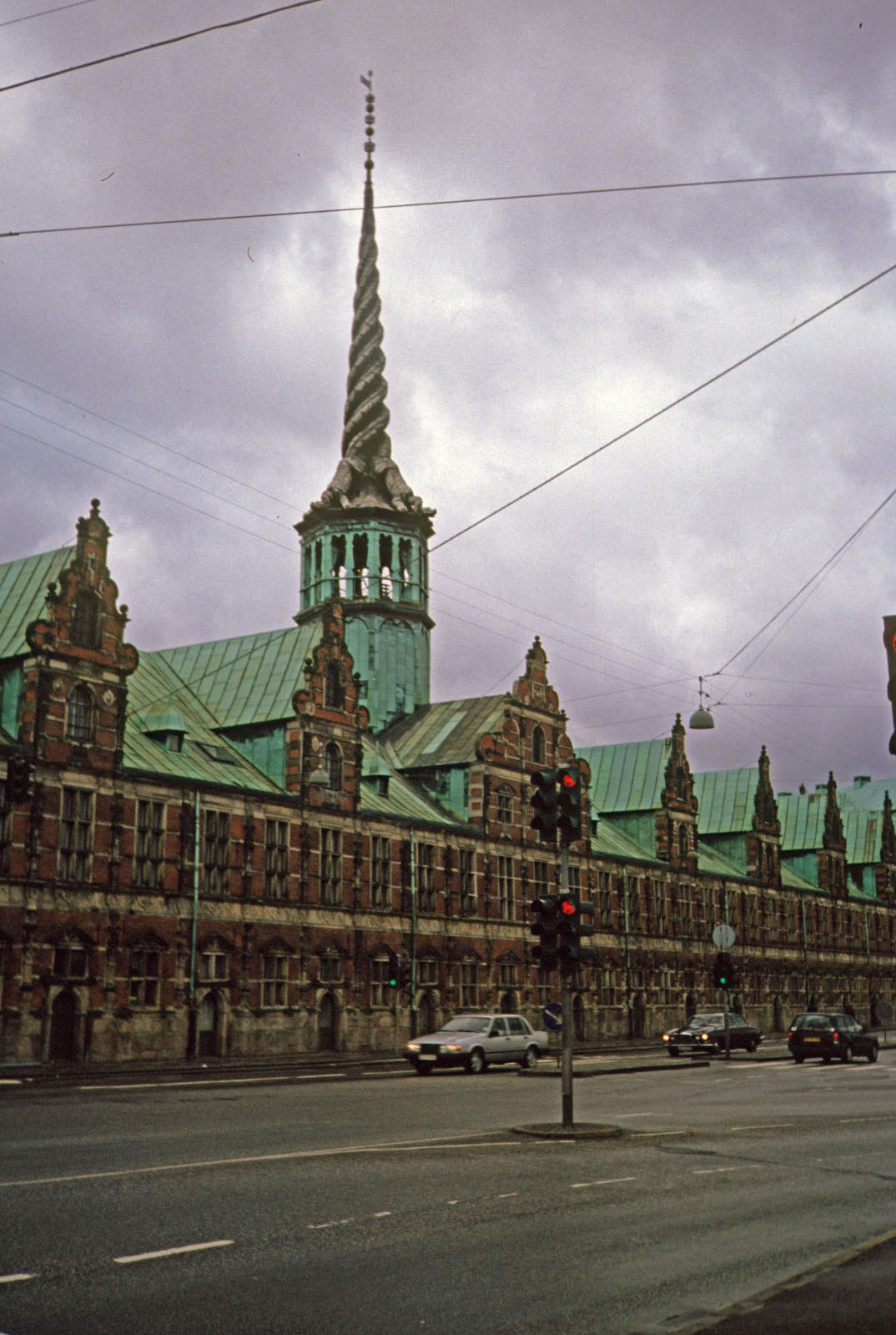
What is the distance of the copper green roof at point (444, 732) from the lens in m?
61.4

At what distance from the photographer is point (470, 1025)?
130 feet

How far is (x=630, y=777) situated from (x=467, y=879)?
23.0 metres

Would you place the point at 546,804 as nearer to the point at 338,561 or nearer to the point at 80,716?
the point at 80,716

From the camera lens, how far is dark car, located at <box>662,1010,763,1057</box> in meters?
49.1

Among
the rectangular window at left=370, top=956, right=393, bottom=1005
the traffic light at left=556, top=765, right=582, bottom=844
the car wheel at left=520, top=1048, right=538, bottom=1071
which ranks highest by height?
the traffic light at left=556, top=765, right=582, bottom=844

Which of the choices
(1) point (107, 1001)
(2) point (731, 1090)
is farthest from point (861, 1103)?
(1) point (107, 1001)

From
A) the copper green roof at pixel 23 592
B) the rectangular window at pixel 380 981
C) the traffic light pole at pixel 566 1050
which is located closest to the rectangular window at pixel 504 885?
the rectangular window at pixel 380 981

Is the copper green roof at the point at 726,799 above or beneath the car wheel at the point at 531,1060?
above

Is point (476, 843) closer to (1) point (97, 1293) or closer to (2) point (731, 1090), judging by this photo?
(2) point (731, 1090)

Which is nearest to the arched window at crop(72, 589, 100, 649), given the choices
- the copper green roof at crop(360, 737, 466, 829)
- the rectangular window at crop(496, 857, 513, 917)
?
the copper green roof at crop(360, 737, 466, 829)

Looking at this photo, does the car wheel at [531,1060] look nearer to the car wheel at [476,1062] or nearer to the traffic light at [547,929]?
the car wheel at [476,1062]

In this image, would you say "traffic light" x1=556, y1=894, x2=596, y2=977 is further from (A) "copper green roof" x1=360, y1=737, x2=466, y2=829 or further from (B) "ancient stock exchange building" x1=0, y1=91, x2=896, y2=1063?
(A) "copper green roof" x1=360, y1=737, x2=466, y2=829

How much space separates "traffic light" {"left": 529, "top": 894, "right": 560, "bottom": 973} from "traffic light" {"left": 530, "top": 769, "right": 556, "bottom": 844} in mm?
1005

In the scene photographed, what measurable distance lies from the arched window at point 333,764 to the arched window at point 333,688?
170cm
